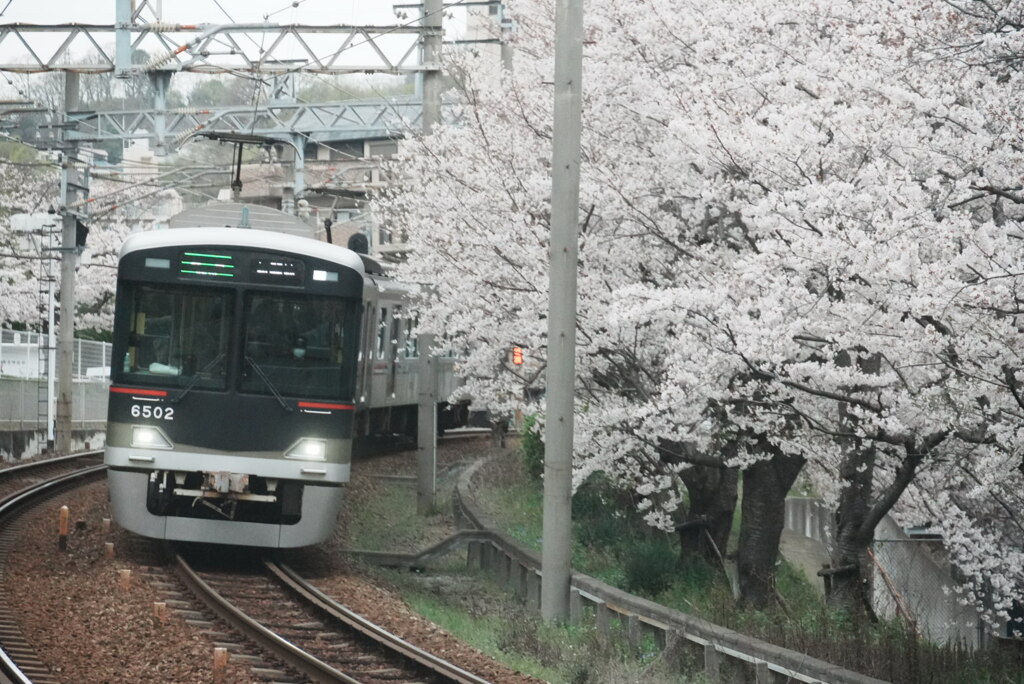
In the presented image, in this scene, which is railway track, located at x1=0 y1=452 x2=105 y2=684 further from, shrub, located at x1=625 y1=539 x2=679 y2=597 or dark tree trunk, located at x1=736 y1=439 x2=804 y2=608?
dark tree trunk, located at x1=736 y1=439 x2=804 y2=608

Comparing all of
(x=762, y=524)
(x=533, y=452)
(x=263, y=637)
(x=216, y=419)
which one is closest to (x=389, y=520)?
(x=533, y=452)

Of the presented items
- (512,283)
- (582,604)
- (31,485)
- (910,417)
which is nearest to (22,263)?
(31,485)

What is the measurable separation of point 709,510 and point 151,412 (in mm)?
7622

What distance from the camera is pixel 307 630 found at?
10867mm

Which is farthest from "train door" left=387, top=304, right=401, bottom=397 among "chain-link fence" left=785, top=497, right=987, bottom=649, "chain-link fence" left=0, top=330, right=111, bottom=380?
"chain-link fence" left=0, top=330, right=111, bottom=380

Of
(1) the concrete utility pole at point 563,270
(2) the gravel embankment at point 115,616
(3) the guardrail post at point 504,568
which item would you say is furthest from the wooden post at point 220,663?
(3) the guardrail post at point 504,568

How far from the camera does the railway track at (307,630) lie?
9.18 m

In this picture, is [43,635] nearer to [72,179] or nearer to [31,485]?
[31,485]

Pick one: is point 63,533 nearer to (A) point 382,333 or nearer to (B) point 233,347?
(B) point 233,347

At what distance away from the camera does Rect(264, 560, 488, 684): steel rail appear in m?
8.95

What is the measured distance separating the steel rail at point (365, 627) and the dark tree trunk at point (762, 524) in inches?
192

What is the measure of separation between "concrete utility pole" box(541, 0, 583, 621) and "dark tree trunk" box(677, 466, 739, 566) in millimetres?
5280

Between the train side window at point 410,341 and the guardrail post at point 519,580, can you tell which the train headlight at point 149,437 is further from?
the train side window at point 410,341

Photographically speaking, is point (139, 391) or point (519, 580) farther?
point (519, 580)
